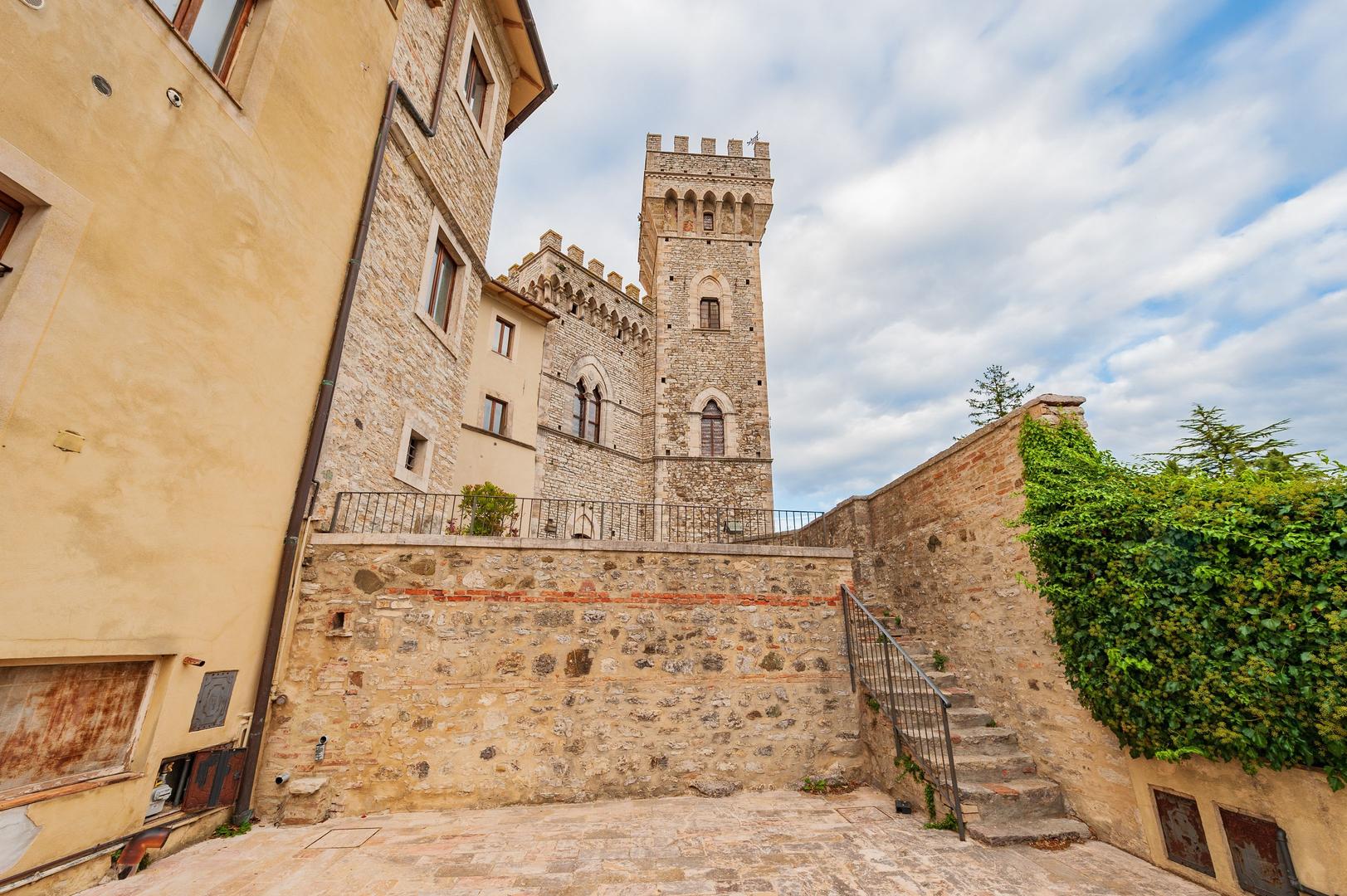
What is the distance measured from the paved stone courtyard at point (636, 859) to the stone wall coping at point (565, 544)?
271cm

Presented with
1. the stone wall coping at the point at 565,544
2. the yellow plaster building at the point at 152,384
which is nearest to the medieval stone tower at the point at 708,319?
the stone wall coping at the point at 565,544

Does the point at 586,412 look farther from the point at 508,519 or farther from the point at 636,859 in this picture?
the point at 636,859

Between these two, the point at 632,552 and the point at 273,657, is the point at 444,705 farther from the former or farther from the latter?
the point at 632,552

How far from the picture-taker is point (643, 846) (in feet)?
14.7

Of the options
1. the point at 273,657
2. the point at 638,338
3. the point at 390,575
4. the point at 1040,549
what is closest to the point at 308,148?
the point at 390,575

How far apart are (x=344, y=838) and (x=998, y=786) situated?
6.11m

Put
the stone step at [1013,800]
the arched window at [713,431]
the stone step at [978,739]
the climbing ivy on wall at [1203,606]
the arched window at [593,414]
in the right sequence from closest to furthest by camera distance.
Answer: the climbing ivy on wall at [1203,606] → the stone step at [1013,800] → the stone step at [978,739] → the arched window at [593,414] → the arched window at [713,431]

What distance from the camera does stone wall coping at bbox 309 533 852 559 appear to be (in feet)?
19.1

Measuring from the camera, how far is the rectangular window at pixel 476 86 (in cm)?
979

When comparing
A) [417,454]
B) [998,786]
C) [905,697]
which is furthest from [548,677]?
[998,786]

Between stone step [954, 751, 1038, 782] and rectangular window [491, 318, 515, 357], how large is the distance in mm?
11640

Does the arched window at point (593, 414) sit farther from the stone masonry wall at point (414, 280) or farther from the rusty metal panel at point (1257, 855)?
the rusty metal panel at point (1257, 855)

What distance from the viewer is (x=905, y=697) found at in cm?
595

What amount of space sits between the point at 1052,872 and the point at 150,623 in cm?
739
